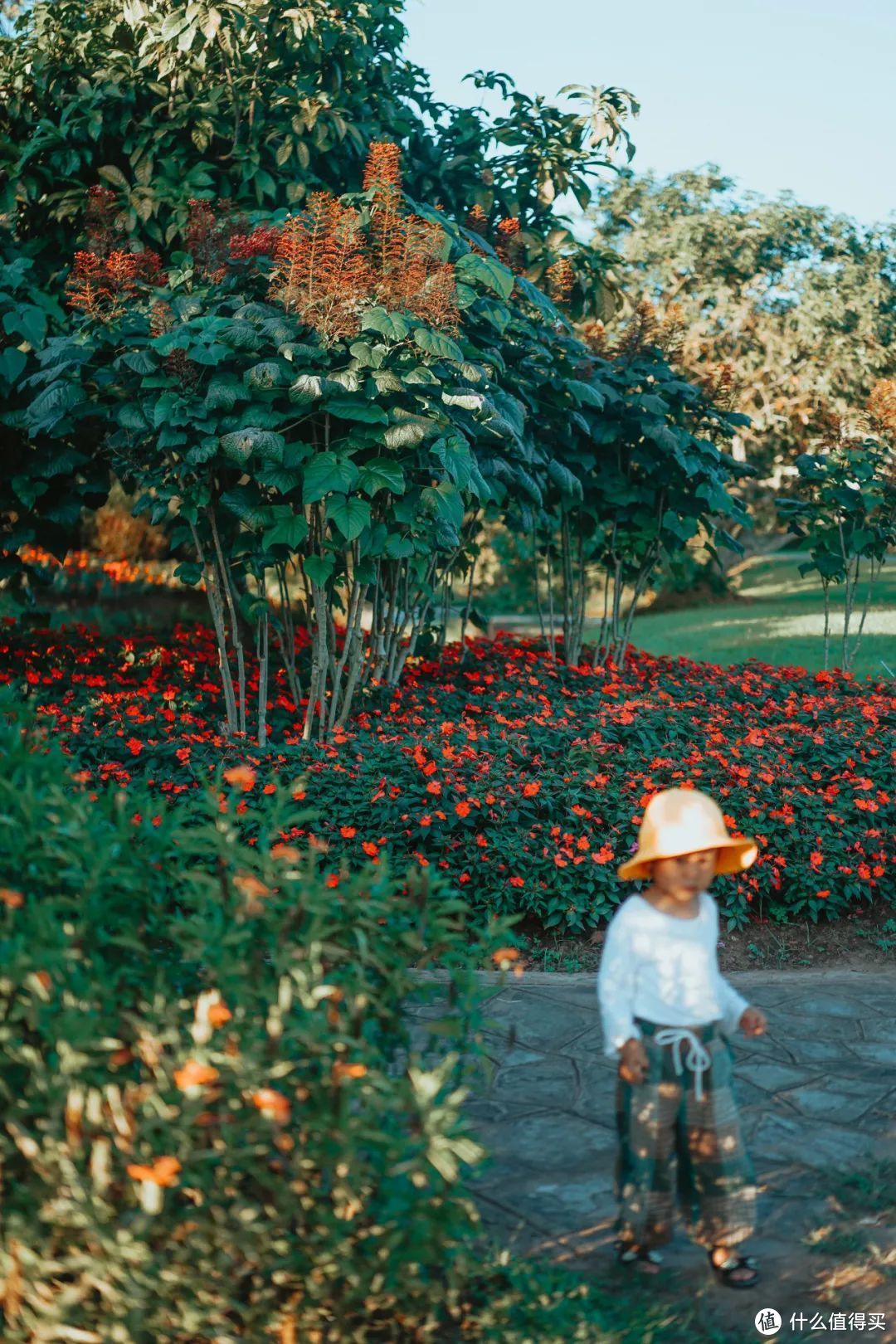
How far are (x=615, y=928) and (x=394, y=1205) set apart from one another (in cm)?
71

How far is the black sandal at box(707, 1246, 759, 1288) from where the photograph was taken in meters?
2.43

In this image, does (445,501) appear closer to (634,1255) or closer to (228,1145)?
(634,1255)

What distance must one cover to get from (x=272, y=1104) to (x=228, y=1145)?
13 cm

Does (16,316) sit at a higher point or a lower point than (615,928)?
higher

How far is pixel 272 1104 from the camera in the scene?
5.99ft

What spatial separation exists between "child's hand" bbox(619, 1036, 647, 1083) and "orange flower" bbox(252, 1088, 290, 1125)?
0.72m

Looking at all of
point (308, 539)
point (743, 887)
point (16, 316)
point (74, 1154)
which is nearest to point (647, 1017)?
point (74, 1154)

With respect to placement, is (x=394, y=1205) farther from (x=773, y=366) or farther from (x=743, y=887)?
(x=773, y=366)

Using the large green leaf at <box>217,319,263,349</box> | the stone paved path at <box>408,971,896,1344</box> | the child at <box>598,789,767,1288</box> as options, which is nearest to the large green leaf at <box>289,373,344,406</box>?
the large green leaf at <box>217,319,263,349</box>

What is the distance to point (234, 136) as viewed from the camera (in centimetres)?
642

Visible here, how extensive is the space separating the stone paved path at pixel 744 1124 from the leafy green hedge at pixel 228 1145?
12.0 inches

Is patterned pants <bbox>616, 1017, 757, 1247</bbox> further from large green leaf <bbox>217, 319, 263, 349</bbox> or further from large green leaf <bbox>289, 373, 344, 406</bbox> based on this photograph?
large green leaf <bbox>217, 319, 263, 349</bbox>

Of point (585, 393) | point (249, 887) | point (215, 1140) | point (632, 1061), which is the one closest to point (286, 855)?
point (249, 887)

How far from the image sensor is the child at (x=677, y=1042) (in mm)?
2416
